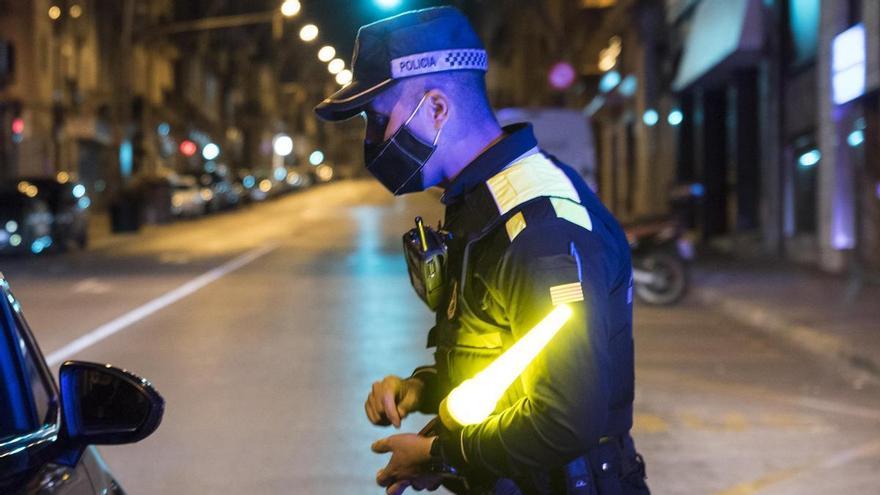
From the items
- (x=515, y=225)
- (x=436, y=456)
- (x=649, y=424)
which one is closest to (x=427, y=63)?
(x=515, y=225)

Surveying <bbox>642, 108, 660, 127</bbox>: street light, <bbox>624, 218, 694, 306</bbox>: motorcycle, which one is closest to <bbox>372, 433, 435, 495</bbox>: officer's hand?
<bbox>624, 218, 694, 306</bbox>: motorcycle

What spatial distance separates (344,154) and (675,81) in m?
116

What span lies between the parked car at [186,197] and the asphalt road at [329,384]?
24055 millimetres

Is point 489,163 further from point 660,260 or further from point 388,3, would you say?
point 660,260

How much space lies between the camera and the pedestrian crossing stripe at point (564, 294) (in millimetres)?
2176

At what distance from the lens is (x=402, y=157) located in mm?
2490

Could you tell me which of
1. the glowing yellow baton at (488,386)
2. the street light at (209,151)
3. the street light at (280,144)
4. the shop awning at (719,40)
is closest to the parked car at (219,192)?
the street light at (209,151)

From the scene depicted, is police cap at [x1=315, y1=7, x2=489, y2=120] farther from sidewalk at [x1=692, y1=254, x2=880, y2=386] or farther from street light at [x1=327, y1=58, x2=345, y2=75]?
street light at [x1=327, y1=58, x2=345, y2=75]

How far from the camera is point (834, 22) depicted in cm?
1986

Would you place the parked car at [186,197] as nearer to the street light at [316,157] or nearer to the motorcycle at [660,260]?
the motorcycle at [660,260]

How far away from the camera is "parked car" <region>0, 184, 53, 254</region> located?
26.5 meters

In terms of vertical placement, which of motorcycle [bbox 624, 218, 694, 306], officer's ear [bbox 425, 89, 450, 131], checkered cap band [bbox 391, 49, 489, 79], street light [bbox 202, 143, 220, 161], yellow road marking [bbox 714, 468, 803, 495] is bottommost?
street light [bbox 202, 143, 220, 161]

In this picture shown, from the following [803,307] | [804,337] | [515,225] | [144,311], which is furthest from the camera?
[144,311]

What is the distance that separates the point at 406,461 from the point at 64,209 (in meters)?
27.5
